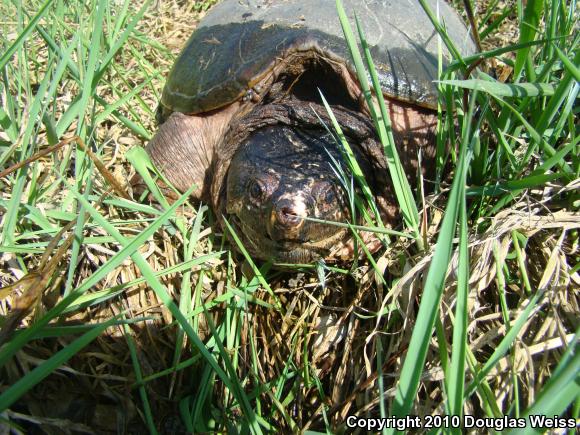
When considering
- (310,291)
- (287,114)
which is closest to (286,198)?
(310,291)

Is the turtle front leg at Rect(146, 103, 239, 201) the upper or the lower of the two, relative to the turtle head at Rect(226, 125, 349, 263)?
upper

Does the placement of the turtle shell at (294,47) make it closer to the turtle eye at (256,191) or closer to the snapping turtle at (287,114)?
the snapping turtle at (287,114)

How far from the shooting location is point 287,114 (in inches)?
76.5

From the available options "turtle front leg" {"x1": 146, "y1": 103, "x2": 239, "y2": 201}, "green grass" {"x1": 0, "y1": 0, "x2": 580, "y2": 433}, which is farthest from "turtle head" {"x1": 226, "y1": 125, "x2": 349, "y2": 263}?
"turtle front leg" {"x1": 146, "y1": 103, "x2": 239, "y2": 201}

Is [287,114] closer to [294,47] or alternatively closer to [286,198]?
[294,47]

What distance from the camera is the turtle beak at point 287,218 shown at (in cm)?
148

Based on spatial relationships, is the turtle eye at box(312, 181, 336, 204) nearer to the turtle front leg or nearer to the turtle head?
the turtle head

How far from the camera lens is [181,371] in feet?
4.98

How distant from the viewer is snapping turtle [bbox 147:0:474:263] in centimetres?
162

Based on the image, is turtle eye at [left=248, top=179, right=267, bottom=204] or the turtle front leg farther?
the turtle front leg

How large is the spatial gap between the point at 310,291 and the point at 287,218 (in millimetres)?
363

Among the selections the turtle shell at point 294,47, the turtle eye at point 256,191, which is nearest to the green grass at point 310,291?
the turtle eye at point 256,191

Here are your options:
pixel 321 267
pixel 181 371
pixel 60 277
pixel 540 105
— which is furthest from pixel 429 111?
pixel 60 277

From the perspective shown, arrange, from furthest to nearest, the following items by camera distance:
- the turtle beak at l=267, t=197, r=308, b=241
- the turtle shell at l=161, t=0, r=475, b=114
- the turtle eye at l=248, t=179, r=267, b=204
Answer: the turtle shell at l=161, t=0, r=475, b=114 < the turtle eye at l=248, t=179, r=267, b=204 < the turtle beak at l=267, t=197, r=308, b=241
